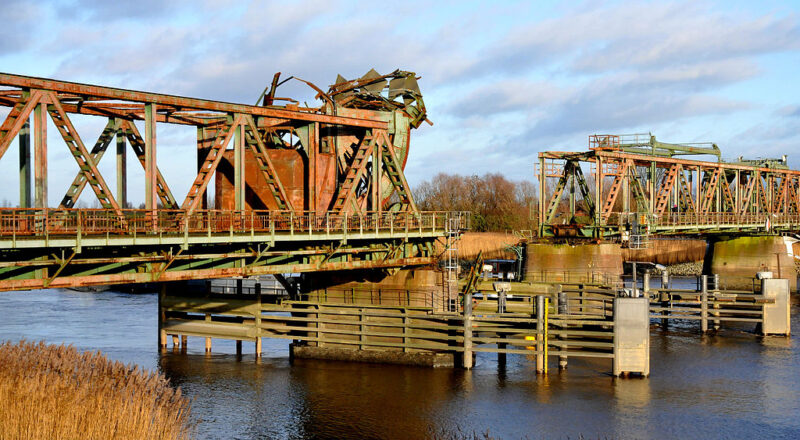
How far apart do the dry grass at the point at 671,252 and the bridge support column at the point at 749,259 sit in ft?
66.0

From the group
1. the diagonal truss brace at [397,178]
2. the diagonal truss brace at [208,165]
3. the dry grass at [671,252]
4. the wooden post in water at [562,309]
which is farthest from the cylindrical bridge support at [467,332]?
the dry grass at [671,252]

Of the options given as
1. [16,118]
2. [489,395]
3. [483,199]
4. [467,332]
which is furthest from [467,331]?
[483,199]

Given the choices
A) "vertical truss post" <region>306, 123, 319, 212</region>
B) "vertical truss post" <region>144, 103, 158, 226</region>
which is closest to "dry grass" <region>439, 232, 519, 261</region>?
"vertical truss post" <region>306, 123, 319, 212</region>

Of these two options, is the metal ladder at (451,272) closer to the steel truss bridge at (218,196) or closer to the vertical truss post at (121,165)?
the steel truss bridge at (218,196)

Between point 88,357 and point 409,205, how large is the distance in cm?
1830

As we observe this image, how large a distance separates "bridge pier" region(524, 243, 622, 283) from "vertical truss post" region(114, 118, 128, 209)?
2824 cm

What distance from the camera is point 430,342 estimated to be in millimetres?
33500

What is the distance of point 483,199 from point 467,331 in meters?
104

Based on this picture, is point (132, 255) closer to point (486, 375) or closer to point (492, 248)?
point (486, 375)

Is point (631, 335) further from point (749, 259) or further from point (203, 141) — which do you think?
point (749, 259)

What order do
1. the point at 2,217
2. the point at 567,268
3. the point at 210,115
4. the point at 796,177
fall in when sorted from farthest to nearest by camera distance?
the point at 796,177 < the point at 567,268 < the point at 210,115 < the point at 2,217

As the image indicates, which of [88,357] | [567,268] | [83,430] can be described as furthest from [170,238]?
[567,268]

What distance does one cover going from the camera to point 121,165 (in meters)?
33.0

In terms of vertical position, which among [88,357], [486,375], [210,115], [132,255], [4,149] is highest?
[210,115]
